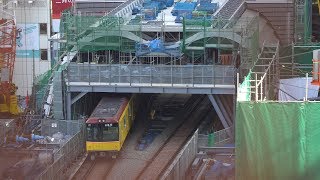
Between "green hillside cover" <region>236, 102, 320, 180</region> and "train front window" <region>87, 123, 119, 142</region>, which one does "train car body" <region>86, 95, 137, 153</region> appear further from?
"green hillside cover" <region>236, 102, 320, 180</region>

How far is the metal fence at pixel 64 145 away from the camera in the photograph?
24703 millimetres

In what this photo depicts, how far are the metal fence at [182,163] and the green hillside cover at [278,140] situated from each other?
6126mm

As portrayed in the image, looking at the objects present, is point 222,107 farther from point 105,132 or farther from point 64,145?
point 64,145

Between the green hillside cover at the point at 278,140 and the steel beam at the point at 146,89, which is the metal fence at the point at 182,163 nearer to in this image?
the steel beam at the point at 146,89

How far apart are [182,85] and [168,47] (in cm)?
285

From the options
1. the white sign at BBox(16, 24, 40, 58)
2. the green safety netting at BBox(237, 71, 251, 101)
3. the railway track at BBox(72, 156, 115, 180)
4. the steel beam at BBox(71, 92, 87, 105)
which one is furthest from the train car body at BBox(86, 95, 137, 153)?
the white sign at BBox(16, 24, 40, 58)

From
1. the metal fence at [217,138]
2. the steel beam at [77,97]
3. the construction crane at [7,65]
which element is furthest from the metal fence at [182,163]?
the construction crane at [7,65]

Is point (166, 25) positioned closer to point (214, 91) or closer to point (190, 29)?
point (190, 29)

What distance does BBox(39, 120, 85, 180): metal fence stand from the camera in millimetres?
24703

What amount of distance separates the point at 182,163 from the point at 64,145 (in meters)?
4.33

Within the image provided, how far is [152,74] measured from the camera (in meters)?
32.5

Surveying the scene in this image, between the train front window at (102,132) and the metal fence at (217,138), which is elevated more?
the train front window at (102,132)

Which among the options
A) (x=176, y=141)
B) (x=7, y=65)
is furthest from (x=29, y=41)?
(x=176, y=141)

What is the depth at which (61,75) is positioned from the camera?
32969 millimetres
